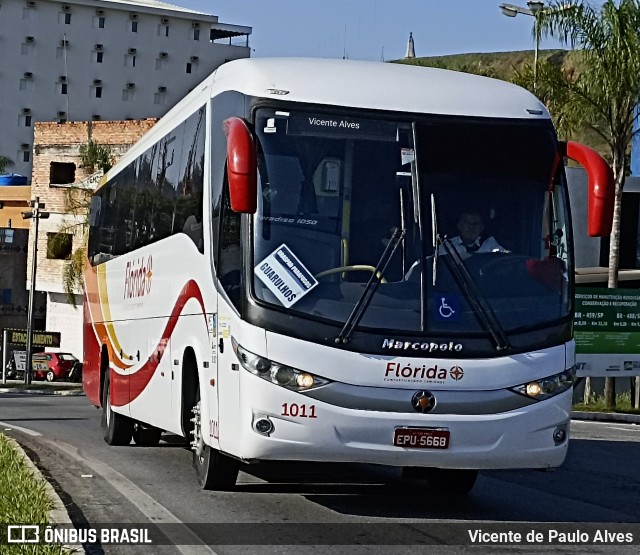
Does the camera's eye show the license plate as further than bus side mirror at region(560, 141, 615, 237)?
No

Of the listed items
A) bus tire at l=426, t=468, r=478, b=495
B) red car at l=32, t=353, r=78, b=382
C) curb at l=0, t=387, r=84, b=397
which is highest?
bus tire at l=426, t=468, r=478, b=495

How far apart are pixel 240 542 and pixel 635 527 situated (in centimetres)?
321

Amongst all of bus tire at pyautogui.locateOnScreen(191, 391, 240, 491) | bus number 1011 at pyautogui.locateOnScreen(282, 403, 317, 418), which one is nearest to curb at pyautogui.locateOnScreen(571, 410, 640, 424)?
bus tire at pyautogui.locateOnScreen(191, 391, 240, 491)

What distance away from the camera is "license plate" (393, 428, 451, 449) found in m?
9.83

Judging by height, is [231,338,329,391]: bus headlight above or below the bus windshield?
below

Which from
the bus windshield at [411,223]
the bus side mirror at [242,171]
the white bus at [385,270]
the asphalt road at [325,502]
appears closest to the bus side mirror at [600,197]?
the white bus at [385,270]

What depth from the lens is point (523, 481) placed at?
13.6m

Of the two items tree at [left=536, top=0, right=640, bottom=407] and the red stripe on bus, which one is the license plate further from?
tree at [left=536, top=0, right=640, bottom=407]

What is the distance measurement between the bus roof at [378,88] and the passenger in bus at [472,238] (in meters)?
0.88

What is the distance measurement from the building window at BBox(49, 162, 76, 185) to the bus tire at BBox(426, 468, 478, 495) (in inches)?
2559

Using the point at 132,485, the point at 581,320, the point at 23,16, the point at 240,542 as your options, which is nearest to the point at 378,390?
the point at 240,542

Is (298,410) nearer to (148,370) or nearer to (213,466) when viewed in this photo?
(213,466)

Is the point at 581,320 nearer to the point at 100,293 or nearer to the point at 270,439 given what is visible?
the point at 100,293

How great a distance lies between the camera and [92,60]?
12306 cm
